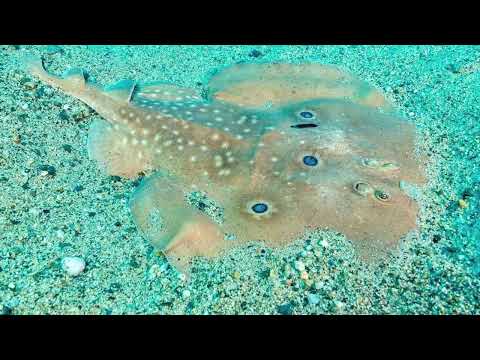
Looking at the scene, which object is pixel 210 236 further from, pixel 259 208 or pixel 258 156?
pixel 258 156

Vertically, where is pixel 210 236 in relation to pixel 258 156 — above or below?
below

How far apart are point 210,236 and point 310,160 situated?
107 centimetres

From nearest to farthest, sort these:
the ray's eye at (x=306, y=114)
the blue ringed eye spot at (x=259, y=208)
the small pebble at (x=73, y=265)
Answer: the small pebble at (x=73, y=265)
the blue ringed eye spot at (x=259, y=208)
the ray's eye at (x=306, y=114)

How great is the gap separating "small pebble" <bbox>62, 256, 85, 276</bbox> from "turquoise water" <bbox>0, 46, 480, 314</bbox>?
13 mm

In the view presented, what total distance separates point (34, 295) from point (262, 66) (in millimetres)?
3467

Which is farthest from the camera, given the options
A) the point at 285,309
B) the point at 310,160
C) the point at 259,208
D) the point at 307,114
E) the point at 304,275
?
the point at 307,114

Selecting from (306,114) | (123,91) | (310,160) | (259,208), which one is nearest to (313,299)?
(259,208)

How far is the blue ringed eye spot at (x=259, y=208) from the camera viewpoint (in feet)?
10.3

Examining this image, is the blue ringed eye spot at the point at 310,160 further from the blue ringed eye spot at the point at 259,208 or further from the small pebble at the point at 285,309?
the small pebble at the point at 285,309

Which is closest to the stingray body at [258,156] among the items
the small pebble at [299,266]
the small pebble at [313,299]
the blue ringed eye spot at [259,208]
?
the blue ringed eye spot at [259,208]

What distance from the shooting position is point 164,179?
359cm

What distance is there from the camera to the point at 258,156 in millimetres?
3484

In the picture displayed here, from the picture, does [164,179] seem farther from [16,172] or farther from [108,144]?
[16,172]

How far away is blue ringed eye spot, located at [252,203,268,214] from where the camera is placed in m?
3.15
